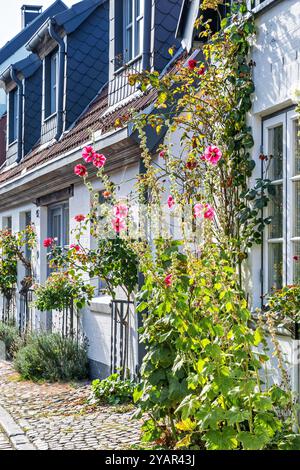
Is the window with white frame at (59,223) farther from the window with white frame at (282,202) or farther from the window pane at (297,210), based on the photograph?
the window pane at (297,210)

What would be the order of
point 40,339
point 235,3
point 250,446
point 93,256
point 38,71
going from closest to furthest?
point 250,446 → point 235,3 → point 93,256 → point 40,339 → point 38,71

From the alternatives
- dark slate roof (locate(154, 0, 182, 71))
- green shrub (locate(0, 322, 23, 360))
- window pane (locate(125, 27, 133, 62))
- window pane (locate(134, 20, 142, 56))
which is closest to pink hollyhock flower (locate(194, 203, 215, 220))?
dark slate roof (locate(154, 0, 182, 71))

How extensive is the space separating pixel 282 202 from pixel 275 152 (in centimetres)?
49

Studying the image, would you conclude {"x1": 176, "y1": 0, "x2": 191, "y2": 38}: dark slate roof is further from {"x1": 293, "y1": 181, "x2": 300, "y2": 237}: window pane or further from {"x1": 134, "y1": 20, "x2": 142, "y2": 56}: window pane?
{"x1": 293, "y1": 181, "x2": 300, "y2": 237}: window pane

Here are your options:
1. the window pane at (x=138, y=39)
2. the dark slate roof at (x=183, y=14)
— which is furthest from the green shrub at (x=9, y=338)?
the dark slate roof at (x=183, y=14)

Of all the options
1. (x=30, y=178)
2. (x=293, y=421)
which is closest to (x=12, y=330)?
(x=30, y=178)

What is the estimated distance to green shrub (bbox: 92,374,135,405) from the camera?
8938mm

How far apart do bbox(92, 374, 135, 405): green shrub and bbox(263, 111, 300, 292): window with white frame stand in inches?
112

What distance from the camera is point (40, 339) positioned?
11344 mm

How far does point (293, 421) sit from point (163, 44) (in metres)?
6.39

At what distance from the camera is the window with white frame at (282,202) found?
6457 mm

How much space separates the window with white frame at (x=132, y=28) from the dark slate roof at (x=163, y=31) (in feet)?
0.95

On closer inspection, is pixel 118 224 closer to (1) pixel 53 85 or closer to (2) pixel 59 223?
(2) pixel 59 223
